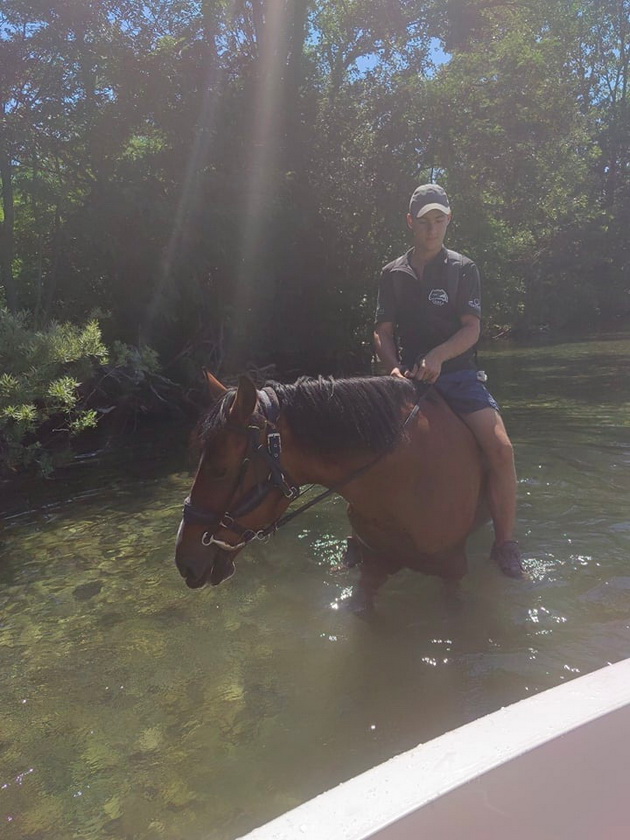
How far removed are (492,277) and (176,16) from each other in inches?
525

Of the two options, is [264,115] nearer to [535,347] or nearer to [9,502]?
[9,502]

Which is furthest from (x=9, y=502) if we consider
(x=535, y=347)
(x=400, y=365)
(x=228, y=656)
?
(x=535, y=347)

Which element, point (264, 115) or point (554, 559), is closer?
point (554, 559)

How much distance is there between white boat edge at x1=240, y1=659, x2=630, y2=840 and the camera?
49.4 inches

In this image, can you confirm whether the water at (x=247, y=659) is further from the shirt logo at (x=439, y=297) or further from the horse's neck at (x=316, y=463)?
the shirt logo at (x=439, y=297)

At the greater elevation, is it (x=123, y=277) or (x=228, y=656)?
(x=123, y=277)

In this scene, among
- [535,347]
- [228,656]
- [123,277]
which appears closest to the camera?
[228,656]

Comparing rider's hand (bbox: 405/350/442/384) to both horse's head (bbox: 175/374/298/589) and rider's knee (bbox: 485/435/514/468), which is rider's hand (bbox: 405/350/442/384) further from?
horse's head (bbox: 175/374/298/589)

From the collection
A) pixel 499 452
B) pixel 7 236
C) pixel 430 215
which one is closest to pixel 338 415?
pixel 499 452

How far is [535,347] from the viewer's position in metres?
29.4

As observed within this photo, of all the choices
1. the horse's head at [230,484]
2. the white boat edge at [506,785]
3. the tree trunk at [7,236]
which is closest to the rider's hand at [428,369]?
the horse's head at [230,484]

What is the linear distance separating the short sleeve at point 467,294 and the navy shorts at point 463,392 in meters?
0.41

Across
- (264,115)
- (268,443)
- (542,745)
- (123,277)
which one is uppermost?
(264,115)

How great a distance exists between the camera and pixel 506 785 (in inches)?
54.8
